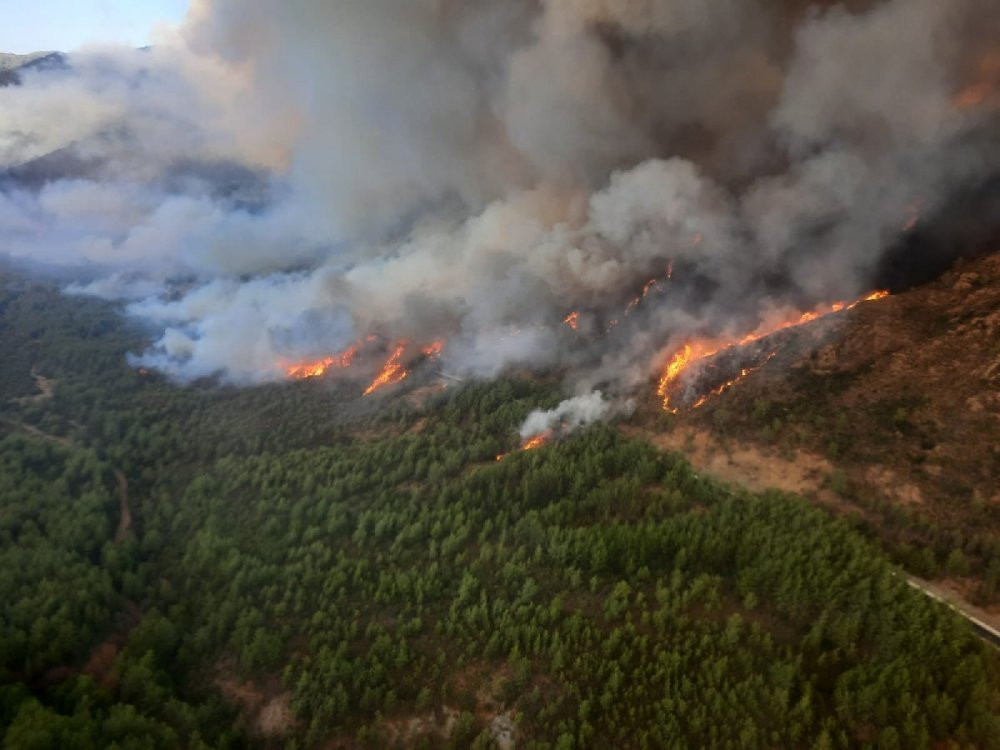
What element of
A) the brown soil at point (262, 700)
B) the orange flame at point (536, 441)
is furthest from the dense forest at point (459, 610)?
the orange flame at point (536, 441)

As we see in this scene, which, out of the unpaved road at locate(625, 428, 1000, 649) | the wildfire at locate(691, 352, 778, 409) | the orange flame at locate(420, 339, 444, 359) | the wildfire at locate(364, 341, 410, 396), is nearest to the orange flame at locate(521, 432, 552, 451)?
the unpaved road at locate(625, 428, 1000, 649)

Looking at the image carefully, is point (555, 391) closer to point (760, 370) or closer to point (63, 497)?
point (760, 370)

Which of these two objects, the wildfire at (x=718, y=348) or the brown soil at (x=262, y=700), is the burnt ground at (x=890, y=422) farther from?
the brown soil at (x=262, y=700)

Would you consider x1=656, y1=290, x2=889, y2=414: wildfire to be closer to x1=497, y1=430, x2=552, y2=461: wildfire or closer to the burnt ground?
the burnt ground

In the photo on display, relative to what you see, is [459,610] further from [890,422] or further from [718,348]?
[718,348]

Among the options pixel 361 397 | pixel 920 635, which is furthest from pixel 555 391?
→ pixel 920 635

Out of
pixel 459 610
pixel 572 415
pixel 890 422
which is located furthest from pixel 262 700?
pixel 890 422
